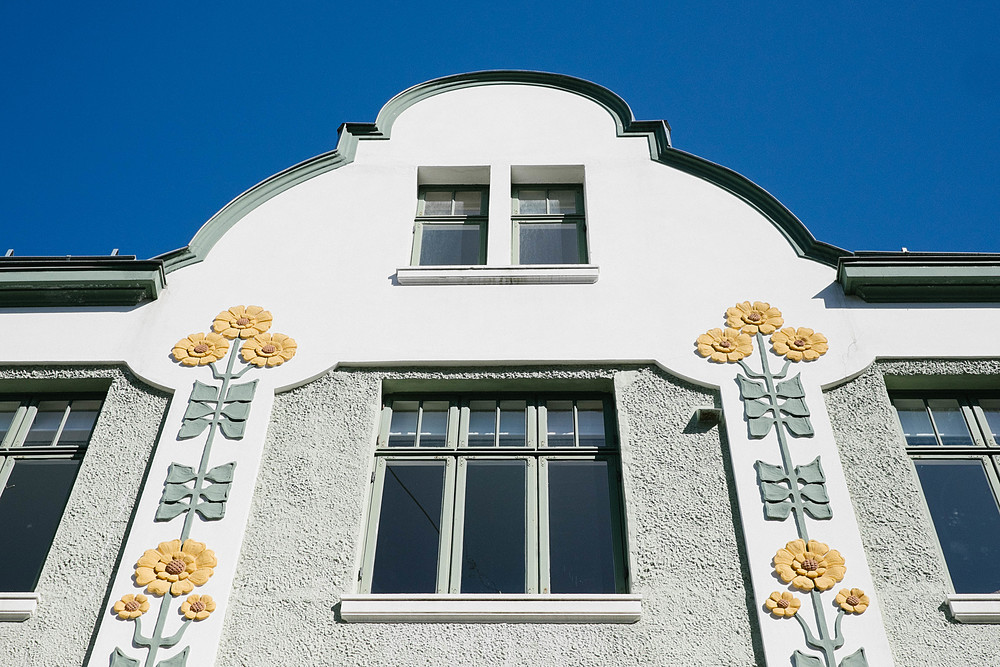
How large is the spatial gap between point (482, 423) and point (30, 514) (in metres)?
3.16

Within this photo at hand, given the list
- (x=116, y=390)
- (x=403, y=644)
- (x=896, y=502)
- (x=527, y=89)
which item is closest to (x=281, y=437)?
(x=116, y=390)

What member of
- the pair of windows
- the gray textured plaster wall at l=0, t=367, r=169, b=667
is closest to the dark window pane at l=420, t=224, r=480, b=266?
the pair of windows

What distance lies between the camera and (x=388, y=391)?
7953 mm

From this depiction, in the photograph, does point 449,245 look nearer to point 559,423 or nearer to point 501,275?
point 501,275

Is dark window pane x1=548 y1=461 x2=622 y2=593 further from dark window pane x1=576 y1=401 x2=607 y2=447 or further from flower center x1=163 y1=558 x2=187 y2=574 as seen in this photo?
A: flower center x1=163 y1=558 x2=187 y2=574

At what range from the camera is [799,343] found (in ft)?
26.2

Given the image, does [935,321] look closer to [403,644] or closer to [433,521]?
[433,521]

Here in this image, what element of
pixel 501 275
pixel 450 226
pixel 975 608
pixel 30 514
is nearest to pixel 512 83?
pixel 450 226

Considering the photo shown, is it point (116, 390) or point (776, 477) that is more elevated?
point (116, 390)

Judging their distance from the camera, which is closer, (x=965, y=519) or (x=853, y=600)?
(x=853, y=600)

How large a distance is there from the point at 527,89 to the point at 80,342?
16.5ft

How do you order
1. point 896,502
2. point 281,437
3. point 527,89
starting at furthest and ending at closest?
1. point 527,89
2. point 281,437
3. point 896,502

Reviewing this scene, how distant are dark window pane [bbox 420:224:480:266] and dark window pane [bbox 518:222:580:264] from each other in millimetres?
423

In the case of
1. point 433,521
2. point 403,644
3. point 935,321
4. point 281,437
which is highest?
point 935,321
